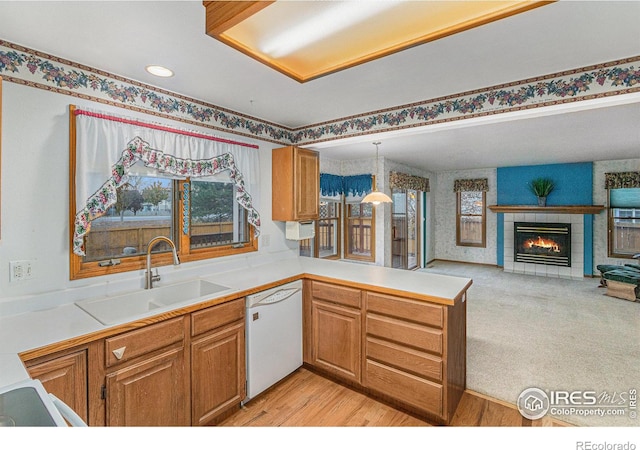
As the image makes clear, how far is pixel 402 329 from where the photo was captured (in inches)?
82.7

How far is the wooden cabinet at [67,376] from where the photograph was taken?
130 centimetres

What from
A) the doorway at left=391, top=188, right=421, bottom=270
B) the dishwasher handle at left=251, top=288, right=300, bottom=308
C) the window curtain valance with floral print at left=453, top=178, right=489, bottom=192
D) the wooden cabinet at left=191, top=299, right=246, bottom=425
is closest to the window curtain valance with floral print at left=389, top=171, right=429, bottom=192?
the doorway at left=391, top=188, right=421, bottom=270

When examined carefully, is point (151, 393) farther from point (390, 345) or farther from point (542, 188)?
point (542, 188)

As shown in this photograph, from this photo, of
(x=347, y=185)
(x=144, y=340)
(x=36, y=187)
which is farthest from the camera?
(x=347, y=185)

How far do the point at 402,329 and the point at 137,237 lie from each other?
6.75 ft

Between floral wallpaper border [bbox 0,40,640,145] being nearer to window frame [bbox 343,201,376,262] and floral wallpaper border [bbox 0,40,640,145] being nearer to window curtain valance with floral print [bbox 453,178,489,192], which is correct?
window frame [bbox 343,201,376,262]

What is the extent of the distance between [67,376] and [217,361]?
809 millimetres

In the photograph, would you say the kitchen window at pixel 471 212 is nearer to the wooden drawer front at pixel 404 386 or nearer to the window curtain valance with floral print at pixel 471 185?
the window curtain valance with floral print at pixel 471 185

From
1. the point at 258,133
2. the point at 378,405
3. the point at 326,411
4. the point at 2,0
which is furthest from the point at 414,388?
the point at 2,0

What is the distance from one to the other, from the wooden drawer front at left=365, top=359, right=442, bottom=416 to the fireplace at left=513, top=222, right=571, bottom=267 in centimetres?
580

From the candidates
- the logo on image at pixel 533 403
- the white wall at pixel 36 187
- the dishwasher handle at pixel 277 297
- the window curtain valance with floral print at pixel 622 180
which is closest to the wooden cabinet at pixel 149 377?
the dishwasher handle at pixel 277 297

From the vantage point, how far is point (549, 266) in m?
6.27

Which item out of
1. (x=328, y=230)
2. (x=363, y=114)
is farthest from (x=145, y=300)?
(x=328, y=230)

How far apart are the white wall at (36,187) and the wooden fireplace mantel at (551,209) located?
7238mm
